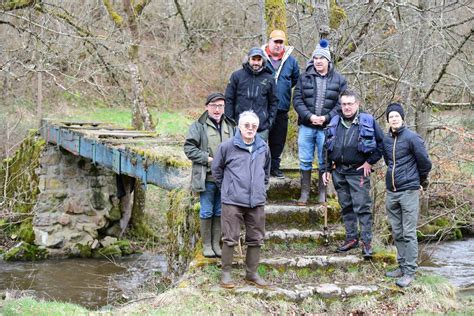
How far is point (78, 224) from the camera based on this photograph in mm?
15883

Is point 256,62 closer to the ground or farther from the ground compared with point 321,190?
farther from the ground

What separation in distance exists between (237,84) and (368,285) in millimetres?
2684

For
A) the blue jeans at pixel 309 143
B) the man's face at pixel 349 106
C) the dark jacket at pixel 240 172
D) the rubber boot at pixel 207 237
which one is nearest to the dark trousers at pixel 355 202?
the blue jeans at pixel 309 143

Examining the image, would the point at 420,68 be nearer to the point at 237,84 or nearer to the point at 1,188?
the point at 237,84

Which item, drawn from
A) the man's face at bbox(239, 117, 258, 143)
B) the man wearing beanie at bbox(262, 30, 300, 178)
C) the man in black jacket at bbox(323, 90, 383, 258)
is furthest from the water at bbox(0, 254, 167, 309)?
the man's face at bbox(239, 117, 258, 143)

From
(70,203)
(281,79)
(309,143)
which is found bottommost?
(70,203)

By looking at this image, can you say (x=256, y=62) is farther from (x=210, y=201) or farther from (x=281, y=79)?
(x=210, y=201)

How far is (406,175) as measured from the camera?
702cm

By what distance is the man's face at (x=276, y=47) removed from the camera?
26.9ft

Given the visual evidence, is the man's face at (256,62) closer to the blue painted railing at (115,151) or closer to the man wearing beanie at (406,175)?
the man wearing beanie at (406,175)

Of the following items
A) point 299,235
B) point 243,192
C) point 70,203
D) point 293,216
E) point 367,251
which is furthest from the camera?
point 70,203

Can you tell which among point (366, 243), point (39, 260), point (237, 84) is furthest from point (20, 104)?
point (366, 243)

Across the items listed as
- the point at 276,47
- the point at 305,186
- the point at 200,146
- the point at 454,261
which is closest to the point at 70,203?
the point at 454,261

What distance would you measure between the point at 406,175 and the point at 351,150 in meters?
0.68
